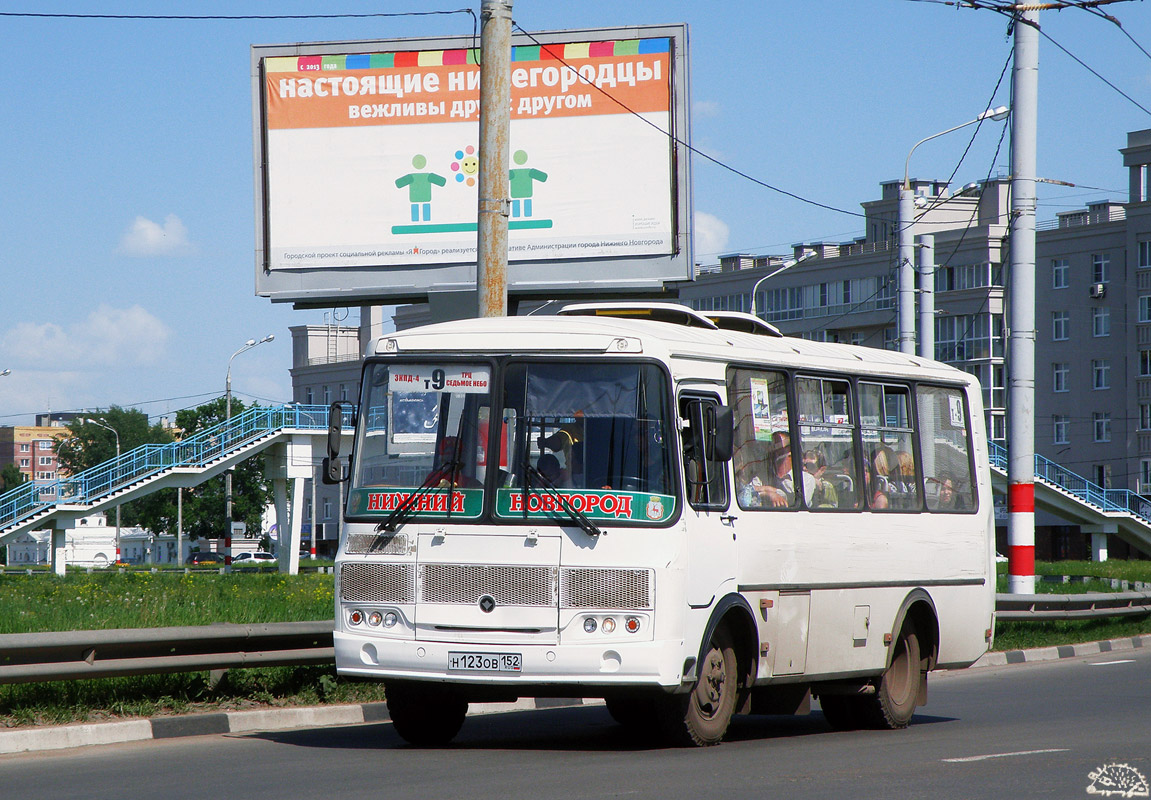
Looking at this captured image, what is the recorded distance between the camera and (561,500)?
34.2 ft

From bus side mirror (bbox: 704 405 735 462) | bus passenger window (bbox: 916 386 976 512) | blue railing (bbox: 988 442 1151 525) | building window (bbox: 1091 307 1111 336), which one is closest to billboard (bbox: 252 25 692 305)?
bus passenger window (bbox: 916 386 976 512)

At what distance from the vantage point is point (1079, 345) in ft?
255

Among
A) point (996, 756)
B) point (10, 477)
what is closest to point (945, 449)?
point (996, 756)

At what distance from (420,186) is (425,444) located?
1455 centimetres

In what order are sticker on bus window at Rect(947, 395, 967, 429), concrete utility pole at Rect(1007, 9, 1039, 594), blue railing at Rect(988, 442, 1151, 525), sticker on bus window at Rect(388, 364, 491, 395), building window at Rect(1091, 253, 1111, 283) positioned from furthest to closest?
1. building window at Rect(1091, 253, 1111, 283)
2. blue railing at Rect(988, 442, 1151, 525)
3. concrete utility pole at Rect(1007, 9, 1039, 594)
4. sticker on bus window at Rect(947, 395, 967, 429)
5. sticker on bus window at Rect(388, 364, 491, 395)

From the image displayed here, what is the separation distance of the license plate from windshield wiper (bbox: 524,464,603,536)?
35.8 inches

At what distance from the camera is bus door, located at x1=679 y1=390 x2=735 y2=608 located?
34.6 feet

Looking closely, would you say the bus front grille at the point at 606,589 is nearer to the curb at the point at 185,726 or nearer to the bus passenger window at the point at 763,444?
the bus passenger window at the point at 763,444

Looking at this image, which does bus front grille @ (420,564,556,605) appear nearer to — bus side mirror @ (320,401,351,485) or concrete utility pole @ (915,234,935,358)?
bus side mirror @ (320,401,351,485)

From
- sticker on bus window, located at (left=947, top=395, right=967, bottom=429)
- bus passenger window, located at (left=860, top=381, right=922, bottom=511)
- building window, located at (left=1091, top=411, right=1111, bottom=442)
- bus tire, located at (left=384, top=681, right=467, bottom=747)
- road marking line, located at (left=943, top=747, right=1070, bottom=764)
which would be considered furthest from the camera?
building window, located at (left=1091, top=411, right=1111, bottom=442)

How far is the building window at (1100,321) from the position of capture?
76.6 metres

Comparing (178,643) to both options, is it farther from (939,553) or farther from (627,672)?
(939,553)

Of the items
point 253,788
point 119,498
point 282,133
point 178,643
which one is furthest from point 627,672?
point 119,498

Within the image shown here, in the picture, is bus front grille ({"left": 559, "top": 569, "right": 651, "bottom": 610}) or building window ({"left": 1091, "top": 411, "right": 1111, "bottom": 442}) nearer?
→ bus front grille ({"left": 559, "top": 569, "right": 651, "bottom": 610})
